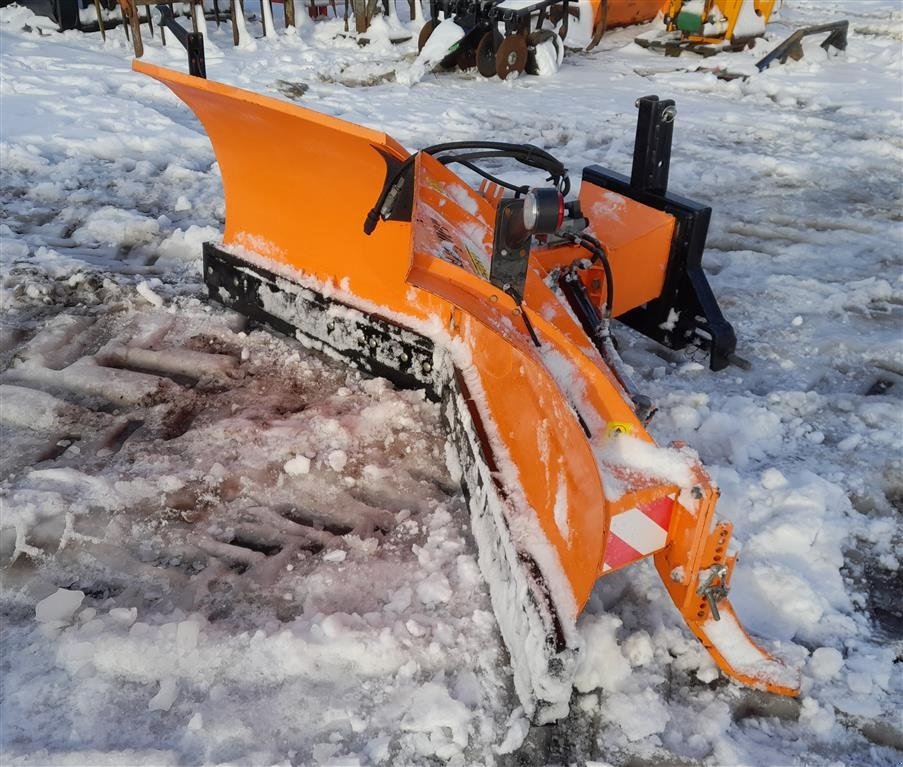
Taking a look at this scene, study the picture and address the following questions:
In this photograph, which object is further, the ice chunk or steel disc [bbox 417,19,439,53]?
steel disc [bbox 417,19,439,53]

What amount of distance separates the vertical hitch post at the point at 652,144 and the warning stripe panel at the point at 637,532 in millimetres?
1799

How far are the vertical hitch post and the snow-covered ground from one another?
807mm

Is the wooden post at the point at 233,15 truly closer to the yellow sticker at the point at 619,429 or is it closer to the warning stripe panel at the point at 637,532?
the yellow sticker at the point at 619,429

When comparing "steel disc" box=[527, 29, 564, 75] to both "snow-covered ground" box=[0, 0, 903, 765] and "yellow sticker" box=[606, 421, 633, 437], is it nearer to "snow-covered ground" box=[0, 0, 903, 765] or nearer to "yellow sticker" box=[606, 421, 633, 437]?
"snow-covered ground" box=[0, 0, 903, 765]

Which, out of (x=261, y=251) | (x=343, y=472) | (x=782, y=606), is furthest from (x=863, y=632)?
(x=261, y=251)

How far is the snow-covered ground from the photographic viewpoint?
2004 millimetres

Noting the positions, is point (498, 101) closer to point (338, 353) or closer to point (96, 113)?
point (96, 113)

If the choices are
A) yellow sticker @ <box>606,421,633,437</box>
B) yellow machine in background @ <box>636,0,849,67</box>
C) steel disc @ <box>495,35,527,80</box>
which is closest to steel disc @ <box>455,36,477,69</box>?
steel disc @ <box>495,35,527,80</box>

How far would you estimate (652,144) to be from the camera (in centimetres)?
328

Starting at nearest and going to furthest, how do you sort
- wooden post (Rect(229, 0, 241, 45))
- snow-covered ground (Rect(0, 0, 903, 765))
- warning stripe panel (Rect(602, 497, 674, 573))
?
1. warning stripe panel (Rect(602, 497, 674, 573))
2. snow-covered ground (Rect(0, 0, 903, 765))
3. wooden post (Rect(229, 0, 241, 45))

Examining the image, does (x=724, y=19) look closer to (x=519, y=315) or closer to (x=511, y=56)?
(x=511, y=56)

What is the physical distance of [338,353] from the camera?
325cm

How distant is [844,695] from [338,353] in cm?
212

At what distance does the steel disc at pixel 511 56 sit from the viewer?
8.48 metres
